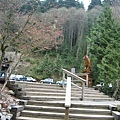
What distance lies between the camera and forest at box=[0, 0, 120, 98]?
7.29 m

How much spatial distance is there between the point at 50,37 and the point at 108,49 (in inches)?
270

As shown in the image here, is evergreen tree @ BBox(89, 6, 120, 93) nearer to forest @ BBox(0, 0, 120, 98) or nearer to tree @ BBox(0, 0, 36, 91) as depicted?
forest @ BBox(0, 0, 120, 98)

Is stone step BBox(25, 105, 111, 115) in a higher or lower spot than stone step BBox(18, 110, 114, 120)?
higher

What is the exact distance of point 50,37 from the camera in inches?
336

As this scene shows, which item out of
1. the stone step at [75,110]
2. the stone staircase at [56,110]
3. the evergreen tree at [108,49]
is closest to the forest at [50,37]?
the evergreen tree at [108,49]

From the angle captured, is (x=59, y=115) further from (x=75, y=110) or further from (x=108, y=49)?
(x=108, y=49)

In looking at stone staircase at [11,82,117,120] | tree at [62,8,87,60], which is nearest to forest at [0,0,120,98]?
tree at [62,8,87,60]

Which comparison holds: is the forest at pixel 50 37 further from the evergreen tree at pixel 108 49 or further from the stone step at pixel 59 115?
the stone step at pixel 59 115

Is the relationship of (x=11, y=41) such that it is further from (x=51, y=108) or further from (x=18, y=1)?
(x=51, y=108)

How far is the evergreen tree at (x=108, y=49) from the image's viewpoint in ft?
45.4

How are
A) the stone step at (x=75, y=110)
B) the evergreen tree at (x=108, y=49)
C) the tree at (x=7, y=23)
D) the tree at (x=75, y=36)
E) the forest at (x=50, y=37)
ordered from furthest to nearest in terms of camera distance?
the tree at (x=75, y=36), the evergreen tree at (x=108, y=49), the forest at (x=50, y=37), the tree at (x=7, y=23), the stone step at (x=75, y=110)

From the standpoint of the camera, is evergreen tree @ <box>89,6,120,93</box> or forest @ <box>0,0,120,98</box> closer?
forest @ <box>0,0,120,98</box>

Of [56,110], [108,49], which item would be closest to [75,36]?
[108,49]

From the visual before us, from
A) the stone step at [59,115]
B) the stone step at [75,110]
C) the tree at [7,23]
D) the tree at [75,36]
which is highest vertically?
the tree at [75,36]
